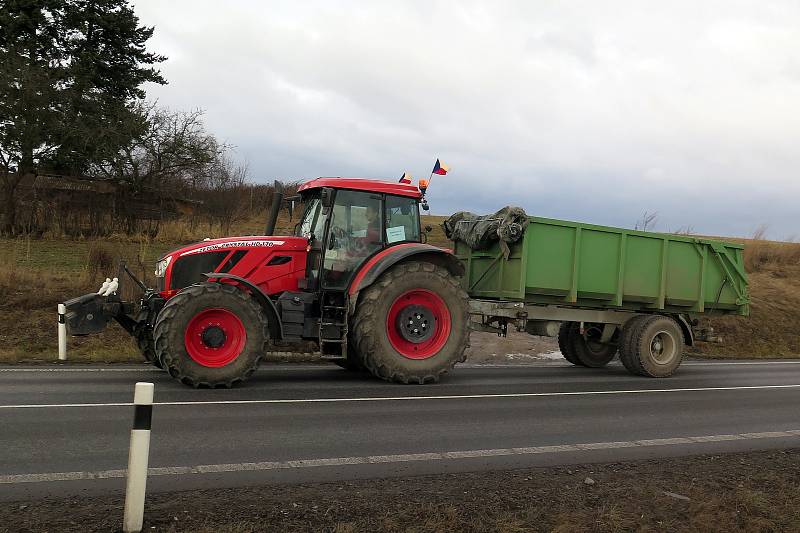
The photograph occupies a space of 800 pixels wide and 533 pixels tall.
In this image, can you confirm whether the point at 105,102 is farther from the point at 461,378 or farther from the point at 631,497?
the point at 631,497

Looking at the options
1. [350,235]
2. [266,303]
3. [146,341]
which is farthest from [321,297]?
[146,341]

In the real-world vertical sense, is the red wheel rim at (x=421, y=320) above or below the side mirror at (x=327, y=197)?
below

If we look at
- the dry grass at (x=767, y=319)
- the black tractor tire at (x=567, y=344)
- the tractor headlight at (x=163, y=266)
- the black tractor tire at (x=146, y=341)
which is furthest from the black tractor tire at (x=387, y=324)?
the dry grass at (x=767, y=319)

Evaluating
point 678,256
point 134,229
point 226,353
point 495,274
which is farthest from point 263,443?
point 134,229

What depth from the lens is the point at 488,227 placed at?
36.7 feet

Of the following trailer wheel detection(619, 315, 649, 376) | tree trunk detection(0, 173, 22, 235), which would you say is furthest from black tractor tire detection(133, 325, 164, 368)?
tree trunk detection(0, 173, 22, 235)

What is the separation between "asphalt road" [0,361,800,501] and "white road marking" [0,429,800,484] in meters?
0.02

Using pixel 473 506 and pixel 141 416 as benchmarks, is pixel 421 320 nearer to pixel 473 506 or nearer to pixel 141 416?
pixel 473 506

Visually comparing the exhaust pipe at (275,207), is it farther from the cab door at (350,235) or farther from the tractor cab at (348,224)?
the cab door at (350,235)

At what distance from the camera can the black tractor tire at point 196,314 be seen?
321 inches

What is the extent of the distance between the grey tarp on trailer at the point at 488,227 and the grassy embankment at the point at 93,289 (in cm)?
45

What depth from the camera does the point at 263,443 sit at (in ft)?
20.0

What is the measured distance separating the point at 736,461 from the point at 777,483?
786 millimetres

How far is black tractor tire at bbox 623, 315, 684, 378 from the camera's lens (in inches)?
452
